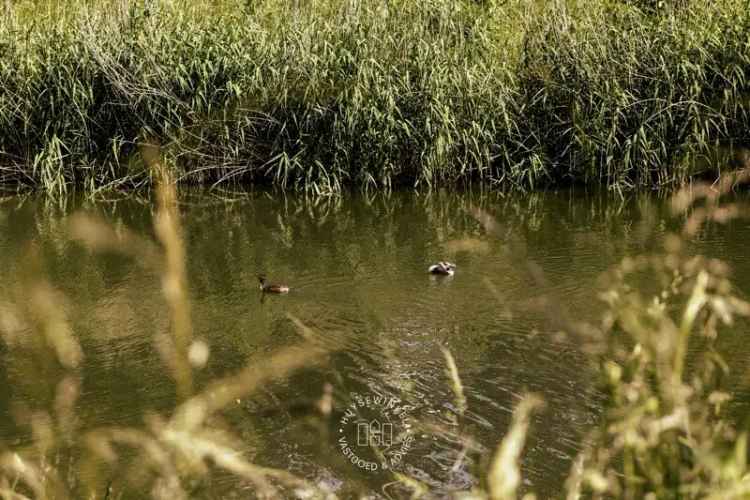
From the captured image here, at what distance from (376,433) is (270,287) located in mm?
2550

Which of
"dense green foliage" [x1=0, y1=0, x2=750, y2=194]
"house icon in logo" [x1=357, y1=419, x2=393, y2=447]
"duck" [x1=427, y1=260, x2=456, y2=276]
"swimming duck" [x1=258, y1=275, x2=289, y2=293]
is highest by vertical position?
"dense green foliage" [x1=0, y1=0, x2=750, y2=194]

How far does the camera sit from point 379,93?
11.0 m

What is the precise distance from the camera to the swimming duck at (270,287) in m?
7.46

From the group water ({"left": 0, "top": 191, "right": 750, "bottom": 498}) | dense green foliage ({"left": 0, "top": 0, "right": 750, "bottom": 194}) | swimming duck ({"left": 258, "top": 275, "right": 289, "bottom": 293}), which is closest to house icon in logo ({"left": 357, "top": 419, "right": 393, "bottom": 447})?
water ({"left": 0, "top": 191, "right": 750, "bottom": 498})

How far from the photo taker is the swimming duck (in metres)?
7.46

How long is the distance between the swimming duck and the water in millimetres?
91

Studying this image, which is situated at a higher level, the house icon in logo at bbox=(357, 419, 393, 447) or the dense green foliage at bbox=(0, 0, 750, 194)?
the dense green foliage at bbox=(0, 0, 750, 194)

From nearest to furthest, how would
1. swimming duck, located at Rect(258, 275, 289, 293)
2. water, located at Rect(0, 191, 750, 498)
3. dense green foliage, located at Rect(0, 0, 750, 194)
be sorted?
water, located at Rect(0, 191, 750, 498) → swimming duck, located at Rect(258, 275, 289, 293) → dense green foliage, located at Rect(0, 0, 750, 194)

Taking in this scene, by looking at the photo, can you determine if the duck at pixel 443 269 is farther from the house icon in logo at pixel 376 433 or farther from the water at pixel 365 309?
the house icon in logo at pixel 376 433

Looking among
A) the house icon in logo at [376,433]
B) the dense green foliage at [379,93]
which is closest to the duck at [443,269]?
the house icon in logo at [376,433]

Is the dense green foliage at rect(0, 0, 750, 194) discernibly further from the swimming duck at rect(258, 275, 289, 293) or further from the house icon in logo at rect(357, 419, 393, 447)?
the house icon in logo at rect(357, 419, 393, 447)

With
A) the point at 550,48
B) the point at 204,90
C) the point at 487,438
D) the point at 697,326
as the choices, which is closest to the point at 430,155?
the point at 550,48

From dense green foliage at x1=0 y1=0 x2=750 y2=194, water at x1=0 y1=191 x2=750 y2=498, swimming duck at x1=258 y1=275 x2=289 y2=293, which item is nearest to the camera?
water at x1=0 y1=191 x2=750 y2=498

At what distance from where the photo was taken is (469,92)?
35.9 feet
